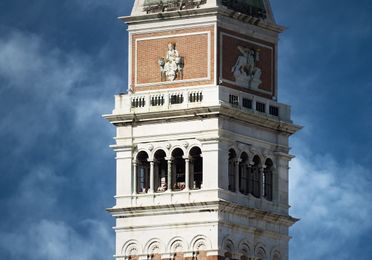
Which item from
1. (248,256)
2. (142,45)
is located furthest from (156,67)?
(248,256)

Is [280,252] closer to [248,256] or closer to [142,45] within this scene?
[248,256]

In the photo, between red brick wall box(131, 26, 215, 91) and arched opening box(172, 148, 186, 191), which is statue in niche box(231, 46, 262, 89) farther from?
arched opening box(172, 148, 186, 191)

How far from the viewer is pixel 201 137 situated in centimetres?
13325

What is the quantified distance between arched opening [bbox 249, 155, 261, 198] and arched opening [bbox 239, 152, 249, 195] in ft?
1.13

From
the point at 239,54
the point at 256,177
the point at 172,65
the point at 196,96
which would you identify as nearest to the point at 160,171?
the point at 196,96

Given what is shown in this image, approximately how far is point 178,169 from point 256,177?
3.77 m

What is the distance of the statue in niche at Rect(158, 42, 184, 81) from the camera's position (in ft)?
442

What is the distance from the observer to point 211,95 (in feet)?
438

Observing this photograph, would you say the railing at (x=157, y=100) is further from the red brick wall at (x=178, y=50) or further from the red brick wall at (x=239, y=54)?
the red brick wall at (x=239, y=54)

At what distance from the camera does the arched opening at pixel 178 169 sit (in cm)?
13438

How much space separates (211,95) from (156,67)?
363 cm

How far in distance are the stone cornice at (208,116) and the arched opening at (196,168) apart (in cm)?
161

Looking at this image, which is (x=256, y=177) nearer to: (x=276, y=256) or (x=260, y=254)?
(x=260, y=254)

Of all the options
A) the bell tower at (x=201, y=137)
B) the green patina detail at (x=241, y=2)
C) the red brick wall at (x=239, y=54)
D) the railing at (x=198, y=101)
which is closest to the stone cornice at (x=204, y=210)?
the bell tower at (x=201, y=137)
